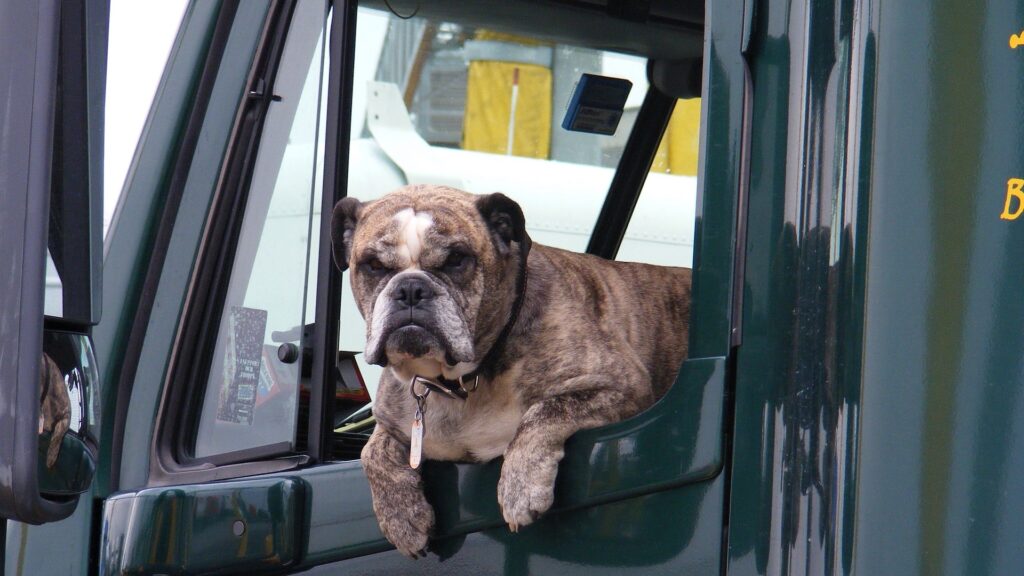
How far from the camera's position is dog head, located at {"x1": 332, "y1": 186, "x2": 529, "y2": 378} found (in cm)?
218

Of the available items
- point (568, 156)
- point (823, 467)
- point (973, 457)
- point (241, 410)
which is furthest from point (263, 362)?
point (568, 156)

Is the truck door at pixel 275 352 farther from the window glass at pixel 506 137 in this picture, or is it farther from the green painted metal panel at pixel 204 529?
the window glass at pixel 506 137

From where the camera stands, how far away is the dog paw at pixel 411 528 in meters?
1.94

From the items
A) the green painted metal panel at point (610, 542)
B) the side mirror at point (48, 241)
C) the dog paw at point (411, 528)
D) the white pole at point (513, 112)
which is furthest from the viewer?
the white pole at point (513, 112)

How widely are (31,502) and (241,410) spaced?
2.81 ft

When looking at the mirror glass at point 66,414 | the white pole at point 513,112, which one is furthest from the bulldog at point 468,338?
the white pole at point 513,112

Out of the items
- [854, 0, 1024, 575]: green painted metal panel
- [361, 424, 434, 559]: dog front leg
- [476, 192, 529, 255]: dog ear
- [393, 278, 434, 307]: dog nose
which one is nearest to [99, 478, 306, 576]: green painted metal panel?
[361, 424, 434, 559]: dog front leg

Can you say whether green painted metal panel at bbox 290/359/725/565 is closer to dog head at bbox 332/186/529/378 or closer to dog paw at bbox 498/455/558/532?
dog paw at bbox 498/455/558/532

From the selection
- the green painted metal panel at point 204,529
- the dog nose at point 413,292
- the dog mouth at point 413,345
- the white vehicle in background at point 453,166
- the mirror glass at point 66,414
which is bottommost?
the green painted metal panel at point 204,529

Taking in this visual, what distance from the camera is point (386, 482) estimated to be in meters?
2.03

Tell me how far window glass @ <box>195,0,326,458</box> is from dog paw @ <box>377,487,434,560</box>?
1.41 feet

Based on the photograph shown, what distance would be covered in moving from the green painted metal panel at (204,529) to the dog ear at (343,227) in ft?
1.34

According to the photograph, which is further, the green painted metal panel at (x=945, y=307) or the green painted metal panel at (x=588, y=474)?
the green painted metal panel at (x=588, y=474)

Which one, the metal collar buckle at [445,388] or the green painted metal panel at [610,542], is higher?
the metal collar buckle at [445,388]
